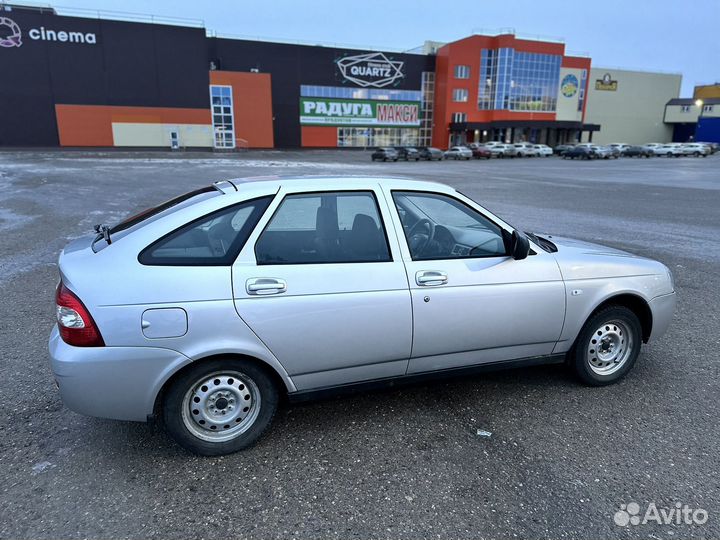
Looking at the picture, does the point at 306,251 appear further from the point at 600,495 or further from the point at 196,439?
the point at 600,495

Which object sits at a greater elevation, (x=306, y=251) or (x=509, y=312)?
(x=306, y=251)

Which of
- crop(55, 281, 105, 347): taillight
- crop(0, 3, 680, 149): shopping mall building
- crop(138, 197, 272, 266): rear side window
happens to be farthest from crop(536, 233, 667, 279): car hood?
crop(0, 3, 680, 149): shopping mall building

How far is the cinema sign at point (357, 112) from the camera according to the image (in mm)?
65000

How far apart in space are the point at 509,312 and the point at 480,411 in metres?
0.75

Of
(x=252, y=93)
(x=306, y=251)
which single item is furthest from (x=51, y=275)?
(x=252, y=93)

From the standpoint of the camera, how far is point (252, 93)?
61.1m

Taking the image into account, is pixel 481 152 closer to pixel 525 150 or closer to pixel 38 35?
pixel 525 150

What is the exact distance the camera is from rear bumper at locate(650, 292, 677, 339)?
399 centimetres

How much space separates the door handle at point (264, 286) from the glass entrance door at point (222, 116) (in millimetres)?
60572

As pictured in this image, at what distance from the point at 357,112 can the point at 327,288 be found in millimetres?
67107

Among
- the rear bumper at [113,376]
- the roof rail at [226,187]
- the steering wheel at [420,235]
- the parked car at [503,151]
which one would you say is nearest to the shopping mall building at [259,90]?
the parked car at [503,151]

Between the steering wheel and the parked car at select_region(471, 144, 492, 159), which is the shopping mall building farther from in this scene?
the steering wheel

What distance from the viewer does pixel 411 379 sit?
342 cm

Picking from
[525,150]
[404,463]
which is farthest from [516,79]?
[404,463]
